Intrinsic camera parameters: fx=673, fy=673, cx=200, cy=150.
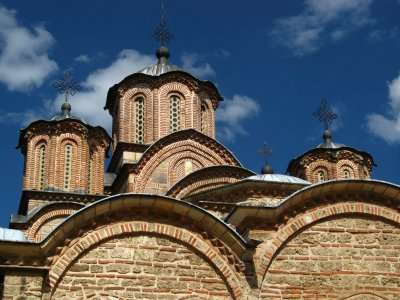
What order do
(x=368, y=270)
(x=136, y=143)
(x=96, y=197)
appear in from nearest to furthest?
1. (x=368, y=270)
2. (x=96, y=197)
3. (x=136, y=143)

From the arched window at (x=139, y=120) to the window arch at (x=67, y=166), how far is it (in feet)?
7.40

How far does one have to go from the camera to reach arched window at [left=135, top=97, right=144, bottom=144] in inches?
805

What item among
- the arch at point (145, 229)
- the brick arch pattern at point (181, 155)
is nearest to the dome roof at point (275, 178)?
the brick arch pattern at point (181, 155)

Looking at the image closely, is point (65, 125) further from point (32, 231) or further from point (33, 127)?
point (32, 231)

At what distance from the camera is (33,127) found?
19.4 metres

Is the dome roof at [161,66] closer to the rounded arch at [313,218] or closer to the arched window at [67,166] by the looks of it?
the arched window at [67,166]

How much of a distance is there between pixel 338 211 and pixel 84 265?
4.21m

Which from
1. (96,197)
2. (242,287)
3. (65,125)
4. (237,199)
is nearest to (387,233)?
(242,287)

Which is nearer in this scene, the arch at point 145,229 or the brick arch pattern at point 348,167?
the arch at point 145,229

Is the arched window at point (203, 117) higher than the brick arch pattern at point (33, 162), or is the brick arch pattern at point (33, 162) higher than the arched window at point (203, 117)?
the arched window at point (203, 117)

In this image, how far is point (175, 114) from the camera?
2069cm

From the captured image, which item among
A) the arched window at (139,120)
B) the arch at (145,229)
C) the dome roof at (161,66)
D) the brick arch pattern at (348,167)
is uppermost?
the dome roof at (161,66)

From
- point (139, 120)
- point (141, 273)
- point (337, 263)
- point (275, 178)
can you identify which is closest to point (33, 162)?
point (139, 120)

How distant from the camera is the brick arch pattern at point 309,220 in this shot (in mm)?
10438
